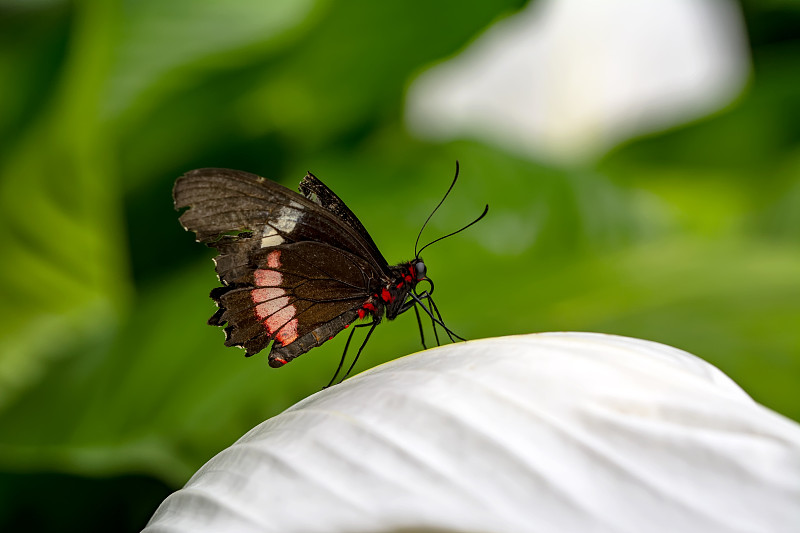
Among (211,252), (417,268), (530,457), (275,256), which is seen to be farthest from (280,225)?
(211,252)

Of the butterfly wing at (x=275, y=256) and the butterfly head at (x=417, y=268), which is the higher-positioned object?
the butterfly wing at (x=275, y=256)

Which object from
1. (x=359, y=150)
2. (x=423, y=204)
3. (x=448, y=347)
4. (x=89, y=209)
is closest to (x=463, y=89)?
(x=359, y=150)

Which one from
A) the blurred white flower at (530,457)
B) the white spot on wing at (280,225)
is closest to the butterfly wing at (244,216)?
the white spot on wing at (280,225)

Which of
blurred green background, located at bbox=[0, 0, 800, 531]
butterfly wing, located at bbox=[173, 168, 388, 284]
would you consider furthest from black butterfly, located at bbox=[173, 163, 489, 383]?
blurred green background, located at bbox=[0, 0, 800, 531]

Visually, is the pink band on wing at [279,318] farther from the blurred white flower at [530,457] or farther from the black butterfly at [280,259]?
the blurred white flower at [530,457]

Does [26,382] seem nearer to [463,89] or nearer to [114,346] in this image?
[114,346]

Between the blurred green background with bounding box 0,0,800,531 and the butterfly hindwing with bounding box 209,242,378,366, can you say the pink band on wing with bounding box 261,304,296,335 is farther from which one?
the blurred green background with bounding box 0,0,800,531
